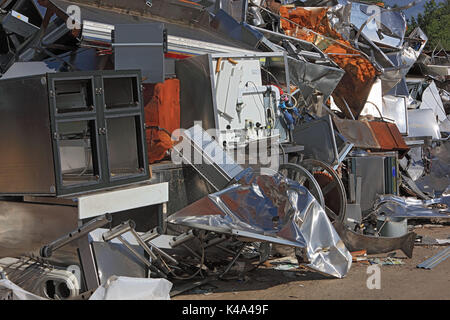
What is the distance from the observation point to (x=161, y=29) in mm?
5848

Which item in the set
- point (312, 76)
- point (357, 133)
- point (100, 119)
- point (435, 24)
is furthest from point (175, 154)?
point (435, 24)

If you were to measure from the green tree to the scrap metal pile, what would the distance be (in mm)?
16793

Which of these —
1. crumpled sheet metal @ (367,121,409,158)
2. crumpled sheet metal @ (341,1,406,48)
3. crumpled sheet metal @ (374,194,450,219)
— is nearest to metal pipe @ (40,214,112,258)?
crumpled sheet metal @ (374,194,450,219)

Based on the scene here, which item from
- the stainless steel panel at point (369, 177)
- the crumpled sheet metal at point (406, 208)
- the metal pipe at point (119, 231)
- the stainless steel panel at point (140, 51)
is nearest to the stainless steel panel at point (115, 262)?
the metal pipe at point (119, 231)

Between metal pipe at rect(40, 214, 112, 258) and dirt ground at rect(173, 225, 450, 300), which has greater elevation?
metal pipe at rect(40, 214, 112, 258)

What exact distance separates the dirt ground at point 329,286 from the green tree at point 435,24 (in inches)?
782

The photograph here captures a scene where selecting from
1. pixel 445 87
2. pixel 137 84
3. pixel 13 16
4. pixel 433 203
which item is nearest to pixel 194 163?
pixel 137 84

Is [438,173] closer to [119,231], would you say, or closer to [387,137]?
[387,137]

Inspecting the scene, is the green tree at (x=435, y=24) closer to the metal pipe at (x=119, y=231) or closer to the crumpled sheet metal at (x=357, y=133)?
the crumpled sheet metal at (x=357, y=133)

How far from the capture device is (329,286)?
477 centimetres

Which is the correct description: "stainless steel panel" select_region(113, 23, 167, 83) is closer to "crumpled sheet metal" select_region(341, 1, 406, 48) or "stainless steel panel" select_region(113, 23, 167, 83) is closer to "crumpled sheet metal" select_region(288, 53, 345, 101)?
"crumpled sheet metal" select_region(288, 53, 345, 101)

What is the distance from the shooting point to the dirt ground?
453 cm

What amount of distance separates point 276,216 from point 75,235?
1688 millimetres

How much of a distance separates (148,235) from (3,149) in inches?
54.7
